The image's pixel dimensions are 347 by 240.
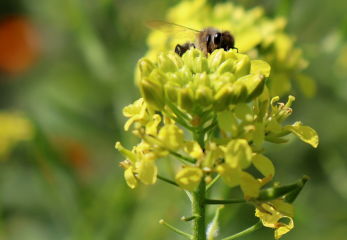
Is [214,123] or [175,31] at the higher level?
[175,31]

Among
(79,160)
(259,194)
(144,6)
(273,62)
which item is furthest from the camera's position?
(144,6)

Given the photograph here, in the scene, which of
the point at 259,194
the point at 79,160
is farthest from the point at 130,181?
the point at 79,160

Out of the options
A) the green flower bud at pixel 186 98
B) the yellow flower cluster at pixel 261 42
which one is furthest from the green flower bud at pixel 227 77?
the yellow flower cluster at pixel 261 42

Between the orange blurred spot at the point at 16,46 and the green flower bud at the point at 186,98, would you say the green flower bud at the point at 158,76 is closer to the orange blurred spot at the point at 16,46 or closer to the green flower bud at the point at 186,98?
the green flower bud at the point at 186,98

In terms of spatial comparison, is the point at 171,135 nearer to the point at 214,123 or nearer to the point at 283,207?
the point at 214,123

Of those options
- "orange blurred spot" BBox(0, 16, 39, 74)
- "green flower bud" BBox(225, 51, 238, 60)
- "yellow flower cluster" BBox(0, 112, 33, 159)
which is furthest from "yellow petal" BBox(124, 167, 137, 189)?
"orange blurred spot" BBox(0, 16, 39, 74)

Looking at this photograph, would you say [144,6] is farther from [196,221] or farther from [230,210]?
[196,221]

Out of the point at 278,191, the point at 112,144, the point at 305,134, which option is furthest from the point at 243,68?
the point at 112,144
